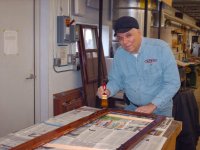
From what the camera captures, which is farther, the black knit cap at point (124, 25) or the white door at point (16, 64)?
the white door at point (16, 64)

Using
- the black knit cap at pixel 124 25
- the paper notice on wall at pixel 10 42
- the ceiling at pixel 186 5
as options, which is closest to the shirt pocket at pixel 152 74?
the black knit cap at pixel 124 25

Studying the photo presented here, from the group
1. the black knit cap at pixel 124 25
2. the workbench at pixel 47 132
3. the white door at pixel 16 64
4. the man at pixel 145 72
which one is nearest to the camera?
the workbench at pixel 47 132

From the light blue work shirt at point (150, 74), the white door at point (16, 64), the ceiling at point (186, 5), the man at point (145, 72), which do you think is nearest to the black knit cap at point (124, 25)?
the man at point (145, 72)

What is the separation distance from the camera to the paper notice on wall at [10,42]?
2.89 meters

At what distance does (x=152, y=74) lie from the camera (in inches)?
81.9

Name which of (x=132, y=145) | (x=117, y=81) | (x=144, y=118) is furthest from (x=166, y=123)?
(x=117, y=81)

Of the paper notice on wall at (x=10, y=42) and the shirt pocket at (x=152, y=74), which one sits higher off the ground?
the paper notice on wall at (x=10, y=42)

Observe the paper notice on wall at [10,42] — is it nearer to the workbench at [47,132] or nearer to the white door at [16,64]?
the white door at [16,64]

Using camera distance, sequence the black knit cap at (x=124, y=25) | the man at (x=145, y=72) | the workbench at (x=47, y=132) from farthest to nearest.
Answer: the man at (x=145, y=72) < the black knit cap at (x=124, y=25) < the workbench at (x=47, y=132)

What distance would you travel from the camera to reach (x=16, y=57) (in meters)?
3.04

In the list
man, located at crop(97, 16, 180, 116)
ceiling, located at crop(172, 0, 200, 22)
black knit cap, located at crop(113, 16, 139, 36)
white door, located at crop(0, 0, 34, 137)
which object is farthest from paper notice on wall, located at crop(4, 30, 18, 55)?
ceiling, located at crop(172, 0, 200, 22)

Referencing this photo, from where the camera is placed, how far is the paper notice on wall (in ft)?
9.50

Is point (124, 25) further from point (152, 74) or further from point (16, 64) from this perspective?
point (16, 64)

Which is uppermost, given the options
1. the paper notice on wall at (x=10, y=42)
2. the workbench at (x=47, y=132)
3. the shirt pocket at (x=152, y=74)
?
the paper notice on wall at (x=10, y=42)
